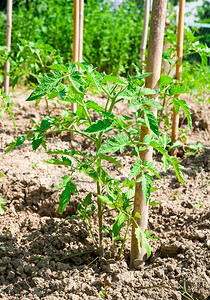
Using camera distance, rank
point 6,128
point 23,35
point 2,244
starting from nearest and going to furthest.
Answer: point 2,244, point 6,128, point 23,35

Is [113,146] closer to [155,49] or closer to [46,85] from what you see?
[46,85]

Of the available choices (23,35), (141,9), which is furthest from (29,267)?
(141,9)

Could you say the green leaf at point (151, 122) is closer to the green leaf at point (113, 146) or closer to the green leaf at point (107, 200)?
the green leaf at point (113, 146)

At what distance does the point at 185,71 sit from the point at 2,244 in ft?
7.33

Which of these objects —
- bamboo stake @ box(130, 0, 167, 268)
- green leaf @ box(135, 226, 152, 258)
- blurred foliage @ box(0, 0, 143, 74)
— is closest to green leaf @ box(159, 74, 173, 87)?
bamboo stake @ box(130, 0, 167, 268)

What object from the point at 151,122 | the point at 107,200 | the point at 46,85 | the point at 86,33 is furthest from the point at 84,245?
the point at 86,33

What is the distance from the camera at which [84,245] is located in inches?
97.0

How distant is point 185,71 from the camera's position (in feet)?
11.4

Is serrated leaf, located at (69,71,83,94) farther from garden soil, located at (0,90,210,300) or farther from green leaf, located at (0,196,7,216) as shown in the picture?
green leaf, located at (0,196,7,216)

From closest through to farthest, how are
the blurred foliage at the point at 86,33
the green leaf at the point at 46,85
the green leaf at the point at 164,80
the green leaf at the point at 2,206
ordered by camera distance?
the green leaf at the point at 46,85 → the green leaf at the point at 164,80 → the green leaf at the point at 2,206 → the blurred foliage at the point at 86,33

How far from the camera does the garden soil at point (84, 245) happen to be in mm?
2088

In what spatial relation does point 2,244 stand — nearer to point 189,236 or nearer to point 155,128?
point 189,236

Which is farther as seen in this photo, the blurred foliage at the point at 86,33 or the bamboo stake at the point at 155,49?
the blurred foliage at the point at 86,33

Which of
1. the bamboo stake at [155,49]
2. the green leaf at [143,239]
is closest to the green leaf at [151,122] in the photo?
the bamboo stake at [155,49]
